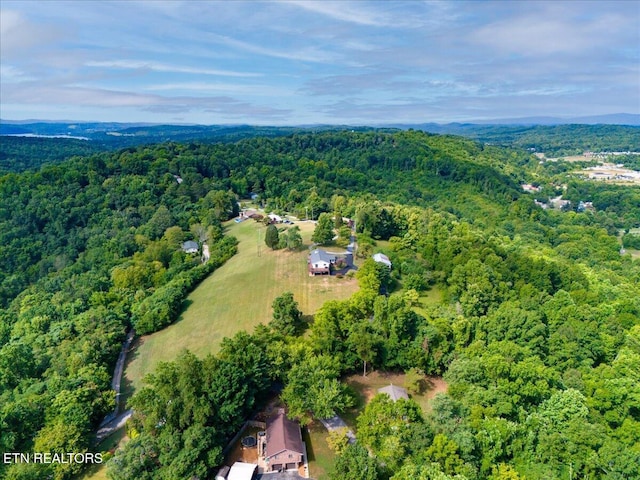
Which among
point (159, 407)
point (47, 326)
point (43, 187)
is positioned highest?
point (43, 187)

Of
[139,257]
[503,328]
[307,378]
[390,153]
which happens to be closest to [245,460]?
[307,378]

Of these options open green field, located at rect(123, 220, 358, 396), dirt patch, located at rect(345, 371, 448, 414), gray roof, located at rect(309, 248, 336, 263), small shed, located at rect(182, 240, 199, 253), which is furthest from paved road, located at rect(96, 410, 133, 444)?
small shed, located at rect(182, 240, 199, 253)

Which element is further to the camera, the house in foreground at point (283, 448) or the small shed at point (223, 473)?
the house in foreground at point (283, 448)

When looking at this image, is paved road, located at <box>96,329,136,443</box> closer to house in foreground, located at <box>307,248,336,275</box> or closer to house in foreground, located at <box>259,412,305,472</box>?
house in foreground, located at <box>259,412,305,472</box>

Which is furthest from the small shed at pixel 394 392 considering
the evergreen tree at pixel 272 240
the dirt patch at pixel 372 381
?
the evergreen tree at pixel 272 240

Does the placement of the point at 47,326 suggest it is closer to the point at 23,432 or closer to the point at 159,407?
the point at 23,432

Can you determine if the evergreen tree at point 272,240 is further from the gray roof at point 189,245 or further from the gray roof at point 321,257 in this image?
the gray roof at point 189,245
